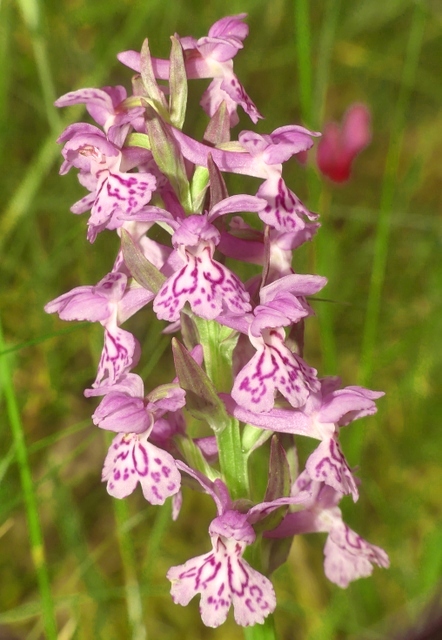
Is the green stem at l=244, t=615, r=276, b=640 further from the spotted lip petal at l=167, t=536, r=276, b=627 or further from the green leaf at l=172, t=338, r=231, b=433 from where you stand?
the green leaf at l=172, t=338, r=231, b=433

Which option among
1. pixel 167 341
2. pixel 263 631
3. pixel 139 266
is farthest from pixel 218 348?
pixel 167 341

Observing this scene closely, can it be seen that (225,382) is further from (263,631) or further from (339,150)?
(339,150)

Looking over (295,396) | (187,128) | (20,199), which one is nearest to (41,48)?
(20,199)

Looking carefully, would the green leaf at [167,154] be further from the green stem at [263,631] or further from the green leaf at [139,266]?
the green stem at [263,631]

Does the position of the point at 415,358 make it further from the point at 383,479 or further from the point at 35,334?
the point at 35,334

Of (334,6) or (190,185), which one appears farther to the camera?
(334,6)

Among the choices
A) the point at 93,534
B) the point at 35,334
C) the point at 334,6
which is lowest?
the point at 93,534

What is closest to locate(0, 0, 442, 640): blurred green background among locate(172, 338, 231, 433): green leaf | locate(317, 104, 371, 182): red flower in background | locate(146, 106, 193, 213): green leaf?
locate(317, 104, 371, 182): red flower in background
